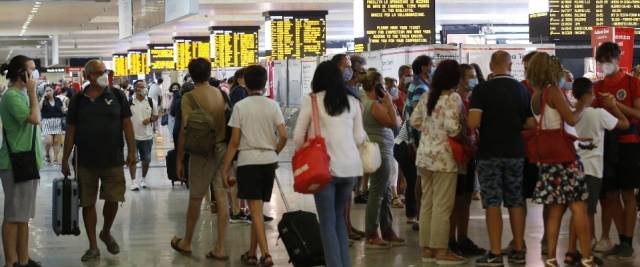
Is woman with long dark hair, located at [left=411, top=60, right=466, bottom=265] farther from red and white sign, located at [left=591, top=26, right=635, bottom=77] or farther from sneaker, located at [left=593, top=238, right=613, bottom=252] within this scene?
red and white sign, located at [left=591, top=26, right=635, bottom=77]

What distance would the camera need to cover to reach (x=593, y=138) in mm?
8445

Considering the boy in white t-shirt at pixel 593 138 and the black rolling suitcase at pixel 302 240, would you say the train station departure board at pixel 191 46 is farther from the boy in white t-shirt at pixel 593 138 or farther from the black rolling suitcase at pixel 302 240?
the black rolling suitcase at pixel 302 240

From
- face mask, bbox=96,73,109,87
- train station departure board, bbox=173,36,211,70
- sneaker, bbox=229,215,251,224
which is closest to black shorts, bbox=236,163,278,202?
face mask, bbox=96,73,109,87

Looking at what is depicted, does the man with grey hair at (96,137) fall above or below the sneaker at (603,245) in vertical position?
above

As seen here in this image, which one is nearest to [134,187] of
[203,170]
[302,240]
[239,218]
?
[239,218]

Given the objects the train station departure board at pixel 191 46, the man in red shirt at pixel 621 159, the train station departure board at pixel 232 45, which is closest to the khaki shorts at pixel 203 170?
the man in red shirt at pixel 621 159

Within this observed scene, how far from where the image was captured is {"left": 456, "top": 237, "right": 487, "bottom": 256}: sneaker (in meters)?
9.03

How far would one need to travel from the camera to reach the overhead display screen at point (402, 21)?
20.4m

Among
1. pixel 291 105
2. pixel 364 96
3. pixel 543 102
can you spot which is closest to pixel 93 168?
pixel 364 96

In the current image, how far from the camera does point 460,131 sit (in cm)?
830

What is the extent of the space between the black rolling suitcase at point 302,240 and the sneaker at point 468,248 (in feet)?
5.46

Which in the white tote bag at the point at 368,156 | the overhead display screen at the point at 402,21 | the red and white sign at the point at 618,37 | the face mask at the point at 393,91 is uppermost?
the overhead display screen at the point at 402,21

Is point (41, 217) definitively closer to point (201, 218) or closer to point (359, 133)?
point (201, 218)

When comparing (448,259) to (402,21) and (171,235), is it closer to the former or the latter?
(171,235)
